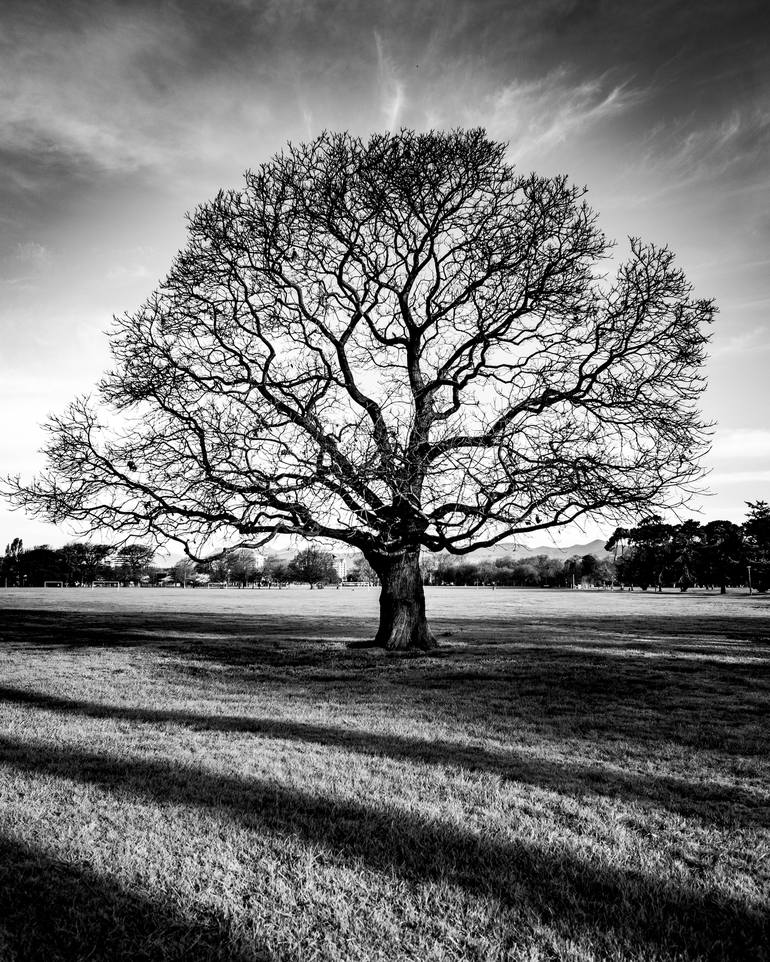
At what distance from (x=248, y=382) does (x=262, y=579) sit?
151074mm

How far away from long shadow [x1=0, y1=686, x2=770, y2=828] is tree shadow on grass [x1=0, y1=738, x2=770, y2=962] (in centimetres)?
144

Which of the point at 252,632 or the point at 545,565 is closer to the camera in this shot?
the point at 252,632

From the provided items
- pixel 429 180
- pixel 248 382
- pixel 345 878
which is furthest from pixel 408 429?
pixel 345 878

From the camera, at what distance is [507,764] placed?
20.1 ft

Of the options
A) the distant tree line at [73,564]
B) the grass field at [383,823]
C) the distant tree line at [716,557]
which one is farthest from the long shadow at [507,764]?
the distant tree line at [716,557]

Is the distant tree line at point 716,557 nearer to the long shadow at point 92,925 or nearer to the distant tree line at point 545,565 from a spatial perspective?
the distant tree line at point 545,565

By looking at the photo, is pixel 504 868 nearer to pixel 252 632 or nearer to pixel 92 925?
pixel 92 925

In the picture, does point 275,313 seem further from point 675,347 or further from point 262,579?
point 262,579

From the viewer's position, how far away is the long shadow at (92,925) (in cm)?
298

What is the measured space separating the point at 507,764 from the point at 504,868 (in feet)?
7.81

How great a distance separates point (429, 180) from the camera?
45.1 feet

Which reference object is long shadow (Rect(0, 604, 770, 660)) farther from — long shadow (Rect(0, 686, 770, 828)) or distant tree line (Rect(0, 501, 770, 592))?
long shadow (Rect(0, 686, 770, 828))

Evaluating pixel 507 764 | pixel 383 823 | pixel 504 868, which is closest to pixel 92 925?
pixel 383 823

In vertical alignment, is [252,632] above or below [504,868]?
below
